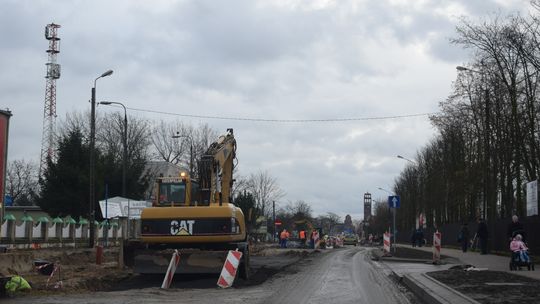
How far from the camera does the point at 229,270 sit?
1602 cm

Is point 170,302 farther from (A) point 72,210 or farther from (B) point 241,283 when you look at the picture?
(A) point 72,210

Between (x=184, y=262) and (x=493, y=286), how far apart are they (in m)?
7.55

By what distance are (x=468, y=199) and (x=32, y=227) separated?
111 feet

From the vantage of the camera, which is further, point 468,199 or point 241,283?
point 468,199

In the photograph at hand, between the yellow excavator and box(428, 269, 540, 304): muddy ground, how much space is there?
5.62m

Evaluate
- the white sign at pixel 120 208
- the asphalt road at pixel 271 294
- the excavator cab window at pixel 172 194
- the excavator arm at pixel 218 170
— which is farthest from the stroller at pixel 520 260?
the white sign at pixel 120 208

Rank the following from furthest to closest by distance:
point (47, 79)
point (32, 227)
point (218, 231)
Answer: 1. point (47, 79)
2. point (32, 227)
3. point (218, 231)

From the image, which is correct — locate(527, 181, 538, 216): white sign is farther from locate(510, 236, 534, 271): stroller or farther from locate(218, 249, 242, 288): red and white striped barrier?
locate(218, 249, 242, 288): red and white striped barrier

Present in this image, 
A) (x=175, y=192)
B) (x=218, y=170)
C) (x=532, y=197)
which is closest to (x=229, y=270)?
(x=175, y=192)

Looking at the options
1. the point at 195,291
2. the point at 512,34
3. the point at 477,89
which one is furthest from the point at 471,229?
the point at 195,291

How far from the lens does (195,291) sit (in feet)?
49.6

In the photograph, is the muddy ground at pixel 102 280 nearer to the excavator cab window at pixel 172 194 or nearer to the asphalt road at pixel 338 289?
the asphalt road at pixel 338 289

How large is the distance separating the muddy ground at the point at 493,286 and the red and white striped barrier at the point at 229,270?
16.7ft

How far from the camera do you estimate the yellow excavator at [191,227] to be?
658 inches
